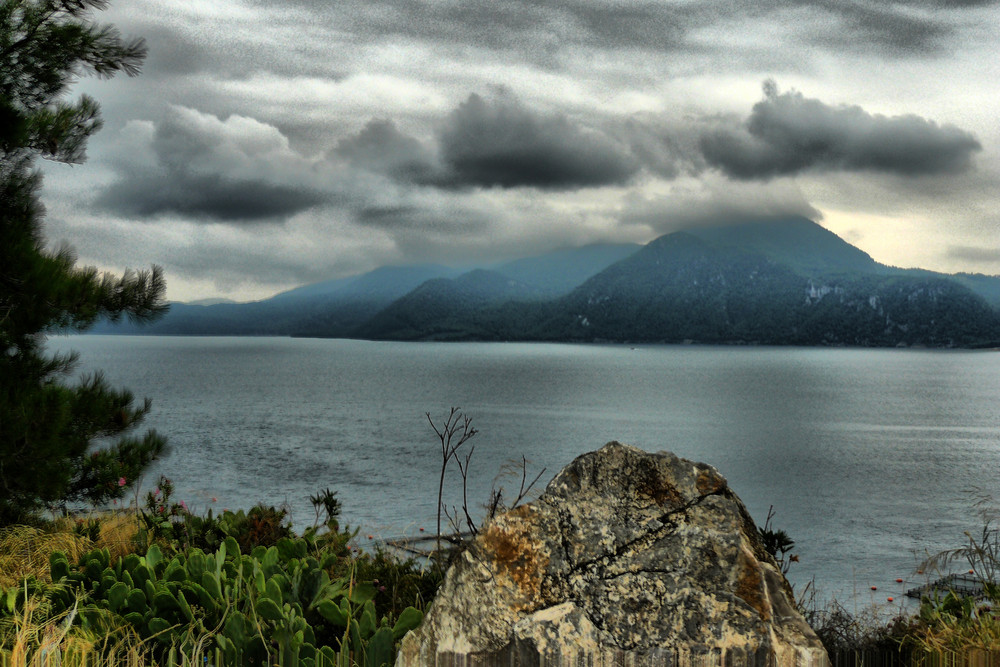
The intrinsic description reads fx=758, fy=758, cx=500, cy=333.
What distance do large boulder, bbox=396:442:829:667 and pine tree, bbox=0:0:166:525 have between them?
648 centimetres

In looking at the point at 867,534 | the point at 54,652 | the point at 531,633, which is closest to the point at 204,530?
the point at 54,652

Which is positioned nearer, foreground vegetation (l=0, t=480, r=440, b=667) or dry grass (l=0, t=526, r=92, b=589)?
foreground vegetation (l=0, t=480, r=440, b=667)

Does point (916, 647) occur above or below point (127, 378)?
above

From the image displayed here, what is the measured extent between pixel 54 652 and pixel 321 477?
25.9 m

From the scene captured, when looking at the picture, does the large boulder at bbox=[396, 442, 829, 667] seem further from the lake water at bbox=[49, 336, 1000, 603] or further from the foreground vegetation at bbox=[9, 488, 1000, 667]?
the lake water at bbox=[49, 336, 1000, 603]

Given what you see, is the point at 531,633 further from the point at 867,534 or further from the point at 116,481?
the point at 867,534

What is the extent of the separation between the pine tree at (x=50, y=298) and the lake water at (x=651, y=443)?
1.01 metres

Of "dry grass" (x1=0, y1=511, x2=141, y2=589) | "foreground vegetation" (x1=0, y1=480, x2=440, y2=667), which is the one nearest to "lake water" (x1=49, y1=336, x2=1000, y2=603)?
"foreground vegetation" (x1=0, y1=480, x2=440, y2=667)

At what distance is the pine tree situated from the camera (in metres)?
7.97

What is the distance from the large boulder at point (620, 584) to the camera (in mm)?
2982

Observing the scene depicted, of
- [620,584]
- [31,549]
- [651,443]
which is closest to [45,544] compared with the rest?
[31,549]

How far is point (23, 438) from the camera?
7.76m

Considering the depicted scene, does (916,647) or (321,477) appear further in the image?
(321,477)

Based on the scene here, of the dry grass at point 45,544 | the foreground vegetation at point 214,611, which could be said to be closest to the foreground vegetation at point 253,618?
the foreground vegetation at point 214,611
